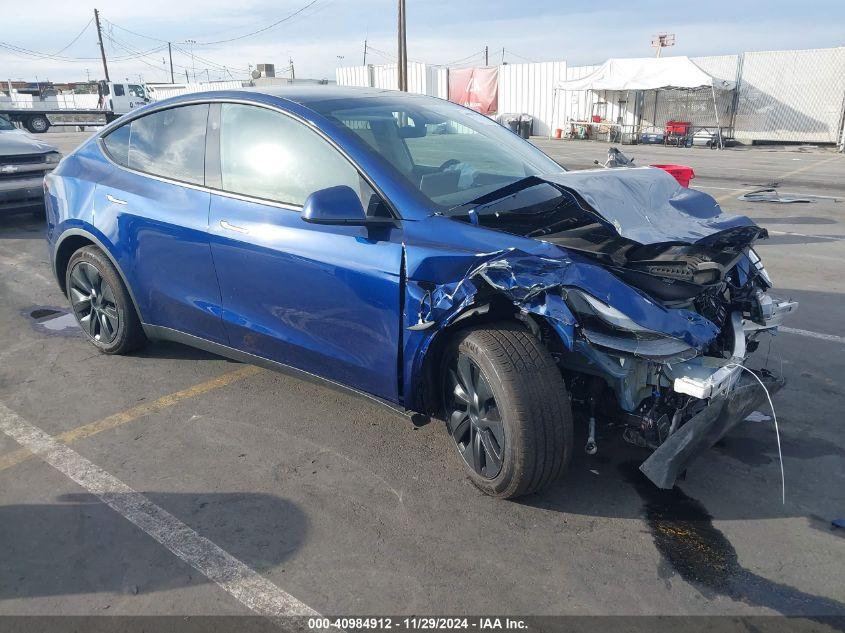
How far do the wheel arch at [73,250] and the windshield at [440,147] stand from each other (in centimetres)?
180

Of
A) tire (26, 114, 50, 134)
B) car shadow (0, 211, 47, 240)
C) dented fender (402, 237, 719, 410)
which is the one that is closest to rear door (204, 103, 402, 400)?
dented fender (402, 237, 719, 410)

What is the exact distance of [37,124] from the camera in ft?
103

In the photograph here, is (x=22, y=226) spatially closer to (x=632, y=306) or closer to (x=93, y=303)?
(x=93, y=303)

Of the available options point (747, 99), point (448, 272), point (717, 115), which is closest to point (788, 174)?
point (717, 115)

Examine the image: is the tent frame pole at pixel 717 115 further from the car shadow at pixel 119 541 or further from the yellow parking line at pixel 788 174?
the car shadow at pixel 119 541

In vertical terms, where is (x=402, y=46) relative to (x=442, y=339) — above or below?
above

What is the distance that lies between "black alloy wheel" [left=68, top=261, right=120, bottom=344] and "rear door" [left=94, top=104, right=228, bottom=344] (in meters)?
0.35

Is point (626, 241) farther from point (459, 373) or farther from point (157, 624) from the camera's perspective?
point (157, 624)

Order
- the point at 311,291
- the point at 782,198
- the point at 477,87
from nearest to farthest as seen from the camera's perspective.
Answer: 1. the point at 311,291
2. the point at 782,198
3. the point at 477,87

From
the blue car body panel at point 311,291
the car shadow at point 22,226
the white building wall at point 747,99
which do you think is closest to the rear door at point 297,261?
the blue car body panel at point 311,291

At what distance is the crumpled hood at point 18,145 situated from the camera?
9031 millimetres

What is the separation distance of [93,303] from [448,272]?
9.75 ft

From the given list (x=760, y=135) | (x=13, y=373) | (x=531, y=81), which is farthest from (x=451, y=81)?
(x=13, y=373)

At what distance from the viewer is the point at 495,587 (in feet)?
8.18
